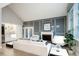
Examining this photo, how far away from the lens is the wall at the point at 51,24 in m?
2.64

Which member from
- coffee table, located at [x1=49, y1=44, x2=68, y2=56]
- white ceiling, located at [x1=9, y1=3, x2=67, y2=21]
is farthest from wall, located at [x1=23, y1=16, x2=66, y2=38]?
coffee table, located at [x1=49, y1=44, x2=68, y2=56]

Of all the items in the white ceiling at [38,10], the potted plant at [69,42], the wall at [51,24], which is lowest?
the potted plant at [69,42]

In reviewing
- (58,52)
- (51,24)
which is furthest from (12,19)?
(58,52)

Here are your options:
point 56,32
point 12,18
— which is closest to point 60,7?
point 56,32

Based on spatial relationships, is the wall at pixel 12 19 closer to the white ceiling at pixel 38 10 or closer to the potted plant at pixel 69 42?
the white ceiling at pixel 38 10

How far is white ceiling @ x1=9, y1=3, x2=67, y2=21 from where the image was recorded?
259 centimetres

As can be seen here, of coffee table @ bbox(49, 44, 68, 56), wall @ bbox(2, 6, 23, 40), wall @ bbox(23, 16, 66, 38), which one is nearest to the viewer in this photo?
coffee table @ bbox(49, 44, 68, 56)

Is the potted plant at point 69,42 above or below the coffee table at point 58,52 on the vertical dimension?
above

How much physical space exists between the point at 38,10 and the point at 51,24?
1.93 ft

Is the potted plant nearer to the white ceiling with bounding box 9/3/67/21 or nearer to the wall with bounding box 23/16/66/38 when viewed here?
the wall with bounding box 23/16/66/38

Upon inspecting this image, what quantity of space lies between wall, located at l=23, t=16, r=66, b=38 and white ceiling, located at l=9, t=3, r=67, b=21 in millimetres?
114

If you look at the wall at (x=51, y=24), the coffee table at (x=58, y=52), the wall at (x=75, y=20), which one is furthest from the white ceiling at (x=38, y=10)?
the coffee table at (x=58, y=52)

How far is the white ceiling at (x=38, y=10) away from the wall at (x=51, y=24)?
114mm

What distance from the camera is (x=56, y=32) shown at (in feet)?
9.04
